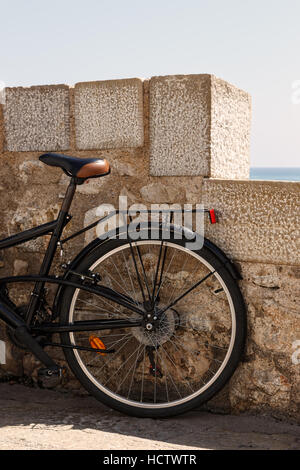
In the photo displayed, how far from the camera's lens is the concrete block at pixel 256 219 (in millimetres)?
2715

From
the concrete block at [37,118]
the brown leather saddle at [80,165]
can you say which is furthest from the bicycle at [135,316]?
the concrete block at [37,118]

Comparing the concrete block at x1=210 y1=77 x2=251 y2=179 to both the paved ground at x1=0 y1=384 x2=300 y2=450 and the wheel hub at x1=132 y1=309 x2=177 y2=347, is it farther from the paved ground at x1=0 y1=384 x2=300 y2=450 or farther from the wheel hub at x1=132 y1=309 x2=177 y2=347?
the paved ground at x1=0 y1=384 x2=300 y2=450

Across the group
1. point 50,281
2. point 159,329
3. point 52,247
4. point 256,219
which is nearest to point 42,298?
point 50,281

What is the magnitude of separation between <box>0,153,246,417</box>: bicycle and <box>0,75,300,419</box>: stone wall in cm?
14

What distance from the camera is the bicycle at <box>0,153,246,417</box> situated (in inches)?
110

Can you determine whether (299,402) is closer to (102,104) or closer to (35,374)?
(35,374)

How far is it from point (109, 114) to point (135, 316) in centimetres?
107

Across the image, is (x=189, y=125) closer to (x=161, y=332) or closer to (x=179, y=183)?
(x=179, y=183)

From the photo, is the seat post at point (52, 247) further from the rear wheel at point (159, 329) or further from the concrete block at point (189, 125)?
the concrete block at point (189, 125)

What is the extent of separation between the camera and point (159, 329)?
288cm

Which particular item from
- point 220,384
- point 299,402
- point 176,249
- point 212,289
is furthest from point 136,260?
point 299,402

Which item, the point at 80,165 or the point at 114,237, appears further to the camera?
the point at 114,237

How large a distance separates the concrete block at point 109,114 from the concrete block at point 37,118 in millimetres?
93

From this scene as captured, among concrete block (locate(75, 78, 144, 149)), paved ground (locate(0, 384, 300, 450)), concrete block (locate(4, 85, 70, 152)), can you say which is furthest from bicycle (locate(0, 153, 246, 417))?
concrete block (locate(4, 85, 70, 152))
